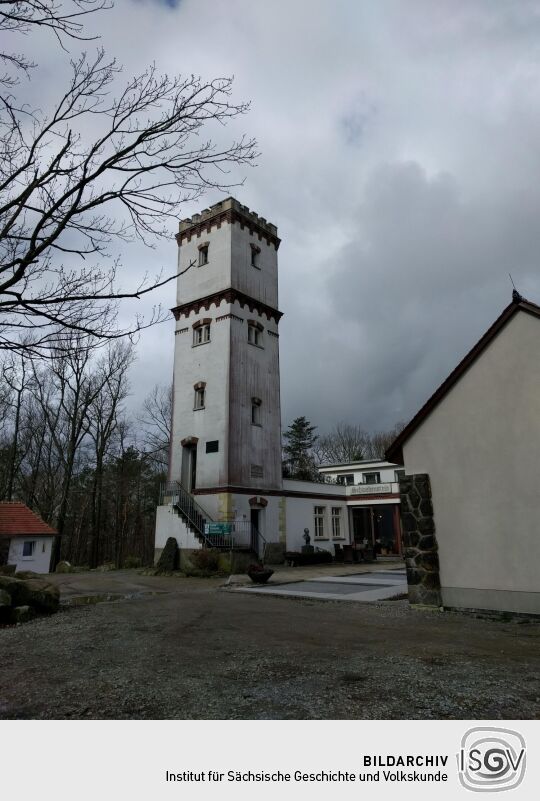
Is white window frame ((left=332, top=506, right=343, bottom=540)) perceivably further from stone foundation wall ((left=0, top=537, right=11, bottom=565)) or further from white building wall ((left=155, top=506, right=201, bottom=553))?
stone foundation wall ((left=0, top=537, right=11, bottom=565))

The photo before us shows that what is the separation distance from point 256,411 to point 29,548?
49.0 feet

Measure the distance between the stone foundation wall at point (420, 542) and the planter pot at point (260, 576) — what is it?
7.04m

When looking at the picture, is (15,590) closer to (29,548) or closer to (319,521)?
(29,548)

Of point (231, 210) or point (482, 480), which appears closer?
point (482, 480)

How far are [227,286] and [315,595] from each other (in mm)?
17706

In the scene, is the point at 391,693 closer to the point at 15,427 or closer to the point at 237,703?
the point at 237,703

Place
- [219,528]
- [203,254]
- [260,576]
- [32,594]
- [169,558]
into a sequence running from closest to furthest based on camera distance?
1. [32,594]
2. [260,576]
3. [219,528]
4. [169,558]
5. [203,254]

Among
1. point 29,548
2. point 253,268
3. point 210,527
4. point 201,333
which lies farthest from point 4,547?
point 253,268

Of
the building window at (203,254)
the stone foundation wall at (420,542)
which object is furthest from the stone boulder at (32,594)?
the building window at (203,254)

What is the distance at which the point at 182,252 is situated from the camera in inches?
1121

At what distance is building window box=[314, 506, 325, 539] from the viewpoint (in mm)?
28989
